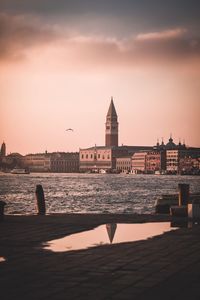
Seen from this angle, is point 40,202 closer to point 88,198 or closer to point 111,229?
point 111,229

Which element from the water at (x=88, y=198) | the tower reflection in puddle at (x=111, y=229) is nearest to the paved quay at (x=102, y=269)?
the tower reflection in puddle at (x=111, y=229)

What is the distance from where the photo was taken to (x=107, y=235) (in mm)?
9695

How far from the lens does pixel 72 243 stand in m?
8.56

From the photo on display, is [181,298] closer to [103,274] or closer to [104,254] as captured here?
[103,274]

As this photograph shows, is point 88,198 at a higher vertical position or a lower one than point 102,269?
lower

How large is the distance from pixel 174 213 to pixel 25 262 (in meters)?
7.40

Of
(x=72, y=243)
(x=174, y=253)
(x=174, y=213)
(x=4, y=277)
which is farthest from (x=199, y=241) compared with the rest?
(x=174, y=213)

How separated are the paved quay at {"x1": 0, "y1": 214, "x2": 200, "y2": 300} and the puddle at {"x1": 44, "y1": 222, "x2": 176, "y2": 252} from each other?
0.23 meters

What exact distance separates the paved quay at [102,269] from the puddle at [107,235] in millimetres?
234

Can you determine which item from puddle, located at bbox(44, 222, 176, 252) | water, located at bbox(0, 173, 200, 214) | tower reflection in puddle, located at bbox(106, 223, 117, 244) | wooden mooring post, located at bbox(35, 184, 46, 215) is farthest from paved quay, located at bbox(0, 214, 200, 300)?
water, located at bbox(0, 173, 200, 214)

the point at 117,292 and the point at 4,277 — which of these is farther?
the point at 4,277

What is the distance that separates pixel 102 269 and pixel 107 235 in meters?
3.34

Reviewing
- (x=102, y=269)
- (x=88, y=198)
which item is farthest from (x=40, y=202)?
(x=88, y=198)

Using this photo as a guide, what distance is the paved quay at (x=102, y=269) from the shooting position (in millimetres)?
5219
